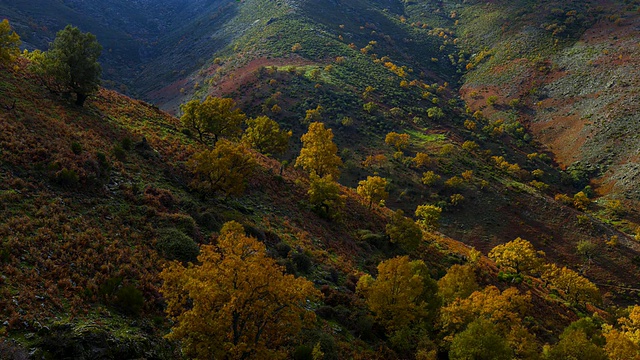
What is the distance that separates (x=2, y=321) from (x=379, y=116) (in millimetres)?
108805

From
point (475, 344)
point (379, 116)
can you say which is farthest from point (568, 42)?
point (475, 344)

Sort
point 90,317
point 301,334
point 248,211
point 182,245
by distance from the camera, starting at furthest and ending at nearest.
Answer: point 248,211
point 182,245
point 301,334
point 90,317

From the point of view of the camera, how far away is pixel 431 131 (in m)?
115

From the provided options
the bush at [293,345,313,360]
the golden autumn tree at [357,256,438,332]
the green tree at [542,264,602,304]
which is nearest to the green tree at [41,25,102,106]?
the bush at [293,345,313,360]

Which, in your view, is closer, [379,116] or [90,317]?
[90,317]

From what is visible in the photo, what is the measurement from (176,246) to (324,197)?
23.4m

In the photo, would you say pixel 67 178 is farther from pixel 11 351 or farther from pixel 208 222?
pixel 11 351

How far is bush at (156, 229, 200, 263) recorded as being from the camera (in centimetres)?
2377

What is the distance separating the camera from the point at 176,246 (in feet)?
79.7

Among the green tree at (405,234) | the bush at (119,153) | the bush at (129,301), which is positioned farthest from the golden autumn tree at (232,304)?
the green tree at (405,234)

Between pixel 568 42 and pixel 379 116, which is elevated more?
pixel 568 42

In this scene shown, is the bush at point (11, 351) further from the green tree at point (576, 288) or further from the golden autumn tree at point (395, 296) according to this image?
the green tree at point (576, 288)

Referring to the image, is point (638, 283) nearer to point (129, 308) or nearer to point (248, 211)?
point (248, 211)

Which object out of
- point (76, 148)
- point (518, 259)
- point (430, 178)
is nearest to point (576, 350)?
point (518, 259)
